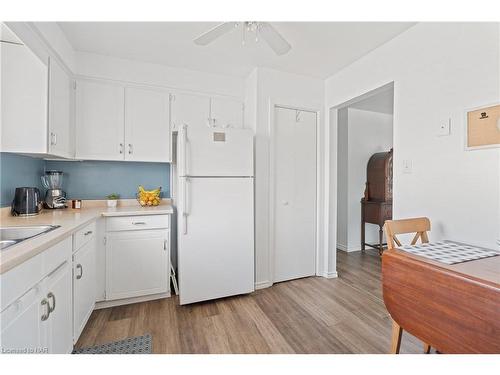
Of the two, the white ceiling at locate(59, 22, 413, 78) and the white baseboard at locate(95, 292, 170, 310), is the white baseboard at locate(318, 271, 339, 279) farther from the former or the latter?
the white ceiling at locate(59, 22, 413, 78)

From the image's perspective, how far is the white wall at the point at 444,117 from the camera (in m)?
1.48

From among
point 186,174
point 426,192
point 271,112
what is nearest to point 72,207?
point 186,174

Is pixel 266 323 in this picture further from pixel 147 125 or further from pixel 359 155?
pixel 359 155

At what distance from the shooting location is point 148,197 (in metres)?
2.62

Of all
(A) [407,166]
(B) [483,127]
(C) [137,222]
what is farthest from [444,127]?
(C) [137,222]

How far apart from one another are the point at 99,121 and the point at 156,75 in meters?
0.77

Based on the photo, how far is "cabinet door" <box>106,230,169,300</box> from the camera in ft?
6.99

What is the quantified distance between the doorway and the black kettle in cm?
386

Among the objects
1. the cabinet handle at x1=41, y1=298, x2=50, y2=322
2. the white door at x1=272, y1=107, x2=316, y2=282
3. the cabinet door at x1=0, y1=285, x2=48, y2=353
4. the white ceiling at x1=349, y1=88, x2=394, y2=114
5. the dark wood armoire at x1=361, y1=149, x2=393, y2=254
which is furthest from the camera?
the dark wood armoire at x1=361, y1=149, x2=393, y2=254

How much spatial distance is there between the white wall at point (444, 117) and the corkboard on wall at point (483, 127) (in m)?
0.05

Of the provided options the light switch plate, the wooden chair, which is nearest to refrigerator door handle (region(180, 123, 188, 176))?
the wooden chair

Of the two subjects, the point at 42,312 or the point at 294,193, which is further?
the point at 294,193

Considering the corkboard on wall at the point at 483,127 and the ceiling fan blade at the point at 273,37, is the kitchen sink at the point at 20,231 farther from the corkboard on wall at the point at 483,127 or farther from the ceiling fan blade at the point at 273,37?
the corkboard on wall at the point at 483,127

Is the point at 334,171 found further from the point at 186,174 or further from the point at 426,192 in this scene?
the point at 186,174
